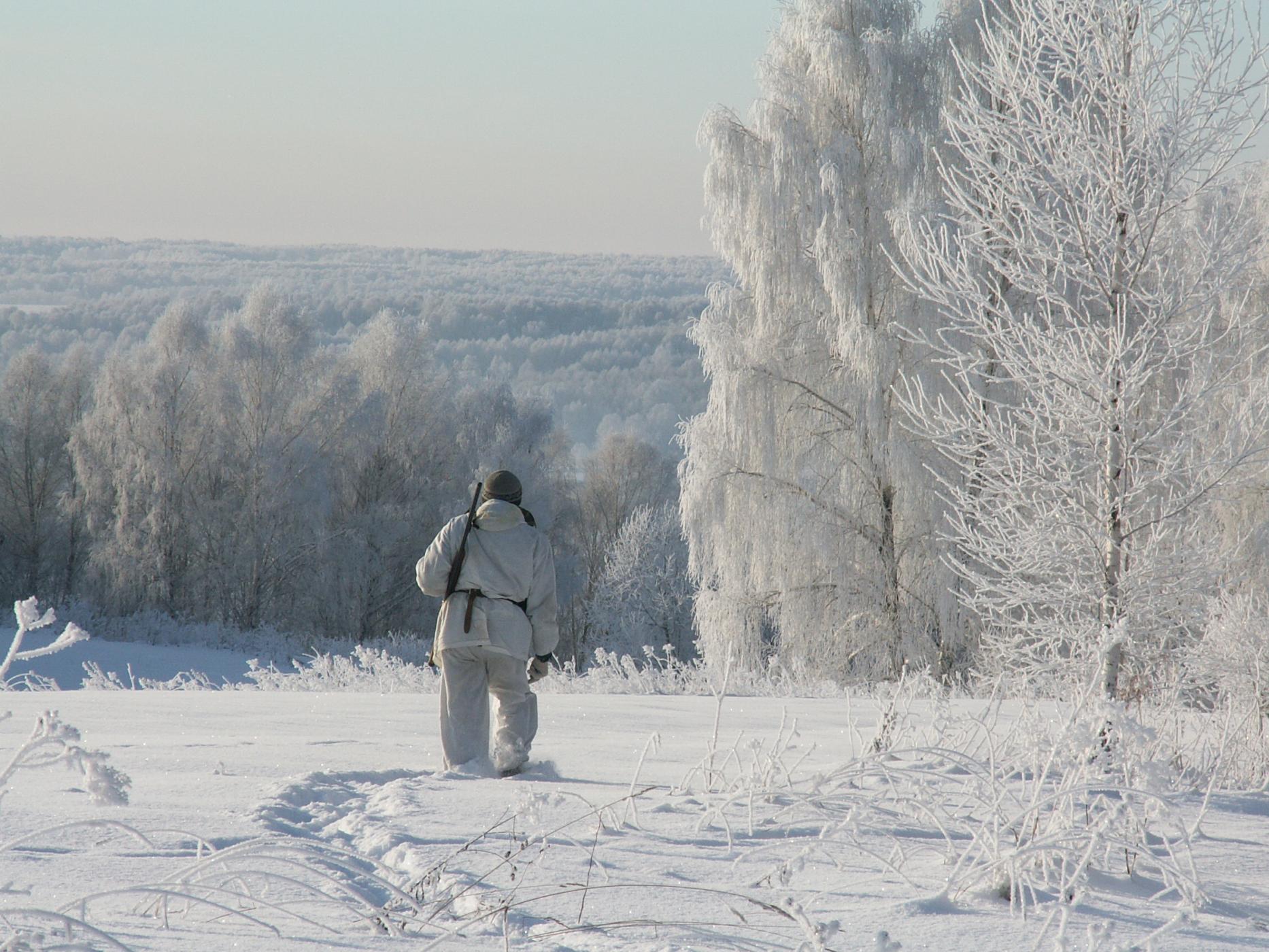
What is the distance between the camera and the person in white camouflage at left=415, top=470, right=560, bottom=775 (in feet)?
18.3

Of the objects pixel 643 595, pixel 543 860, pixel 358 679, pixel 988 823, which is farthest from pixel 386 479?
pixel 988 823

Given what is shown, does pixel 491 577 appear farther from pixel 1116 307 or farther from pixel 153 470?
pixel 153 470

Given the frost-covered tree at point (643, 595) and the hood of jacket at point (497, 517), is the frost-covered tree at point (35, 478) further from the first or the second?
the hood of jacket at point (497, 517)

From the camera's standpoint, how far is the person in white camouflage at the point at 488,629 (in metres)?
5.58

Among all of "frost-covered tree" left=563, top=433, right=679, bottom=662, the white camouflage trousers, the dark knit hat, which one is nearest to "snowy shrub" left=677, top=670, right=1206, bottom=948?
the white camouflage trousers

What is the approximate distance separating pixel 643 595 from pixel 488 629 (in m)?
37.5

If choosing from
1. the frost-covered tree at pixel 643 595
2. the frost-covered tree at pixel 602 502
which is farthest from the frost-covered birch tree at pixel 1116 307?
the frost-covered tree at pixel 602 502

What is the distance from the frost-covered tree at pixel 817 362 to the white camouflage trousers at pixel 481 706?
9615 mm

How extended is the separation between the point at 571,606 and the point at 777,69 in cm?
2780

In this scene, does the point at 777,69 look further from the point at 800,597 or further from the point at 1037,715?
the point at 1037,715

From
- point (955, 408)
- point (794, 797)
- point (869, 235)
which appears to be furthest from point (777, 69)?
point (794, 797)

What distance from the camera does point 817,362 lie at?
15.4m

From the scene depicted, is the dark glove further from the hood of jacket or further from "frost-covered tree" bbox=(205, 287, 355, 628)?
"frost-covered tree" bbox=(205, 287, 355, 628)

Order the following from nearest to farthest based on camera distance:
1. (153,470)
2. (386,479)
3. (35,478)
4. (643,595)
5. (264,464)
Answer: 1. (153,470)
2. (264,464)
3. (35,478)
4. (386,479)
5. (643,595)
